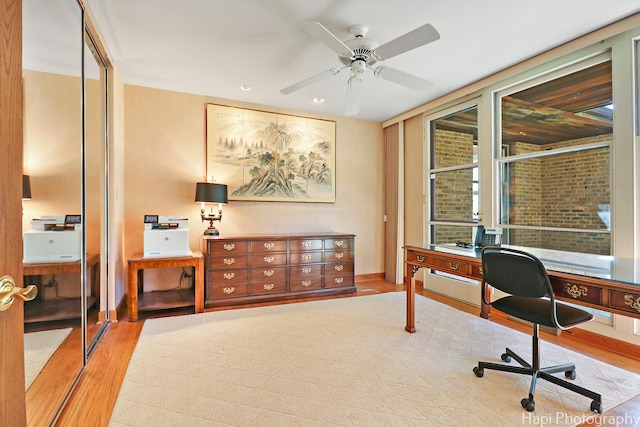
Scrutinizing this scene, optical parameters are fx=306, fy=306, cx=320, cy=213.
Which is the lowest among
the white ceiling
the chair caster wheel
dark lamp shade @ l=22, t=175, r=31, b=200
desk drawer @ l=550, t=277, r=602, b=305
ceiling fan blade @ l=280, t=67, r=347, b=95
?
the chair caster wheel

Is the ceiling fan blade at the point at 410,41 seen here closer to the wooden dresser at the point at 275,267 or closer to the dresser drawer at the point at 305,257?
the wooden dresser at the point at 275,267

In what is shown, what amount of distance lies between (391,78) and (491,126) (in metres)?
1.60

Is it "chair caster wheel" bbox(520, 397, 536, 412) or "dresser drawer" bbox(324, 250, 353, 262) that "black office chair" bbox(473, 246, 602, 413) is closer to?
"chair caster wheel" bbox(520, 397, 536, 412)

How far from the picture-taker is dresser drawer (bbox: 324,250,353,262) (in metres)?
4.23

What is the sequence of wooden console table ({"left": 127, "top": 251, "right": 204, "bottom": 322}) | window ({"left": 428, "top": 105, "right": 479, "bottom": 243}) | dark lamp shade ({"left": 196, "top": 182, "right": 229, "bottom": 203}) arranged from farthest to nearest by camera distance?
window ({"left": 428, "top": 105, "right": 479, "bottom": 243})
dark lamp shade ({"left": 196, "top": 182, "right": 229, "bottom": 203})
wooden console table ({"left": 127, "top": 251, "right": 204, "bottom": 322})

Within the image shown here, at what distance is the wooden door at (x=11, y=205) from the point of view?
0.81m

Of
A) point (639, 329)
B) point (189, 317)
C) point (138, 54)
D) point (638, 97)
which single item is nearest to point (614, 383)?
point (639, 329)

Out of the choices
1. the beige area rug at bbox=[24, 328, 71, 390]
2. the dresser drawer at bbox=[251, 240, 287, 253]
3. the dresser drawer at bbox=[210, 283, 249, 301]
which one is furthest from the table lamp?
the beige area rug at bbox=[24, 328, 71, 390]

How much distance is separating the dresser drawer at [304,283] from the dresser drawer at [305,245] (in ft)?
1.26

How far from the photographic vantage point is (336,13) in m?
2.37

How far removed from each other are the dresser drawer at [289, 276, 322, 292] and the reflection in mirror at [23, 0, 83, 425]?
228 cm

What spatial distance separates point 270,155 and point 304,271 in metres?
1.72

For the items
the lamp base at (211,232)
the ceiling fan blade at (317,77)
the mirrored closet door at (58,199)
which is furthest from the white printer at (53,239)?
the ceiling fan blade at (317,77)

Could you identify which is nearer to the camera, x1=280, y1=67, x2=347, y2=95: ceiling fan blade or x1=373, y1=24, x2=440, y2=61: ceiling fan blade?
x1=373, y1=24, x2=440, y2=61: ceiling fan blade
